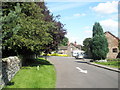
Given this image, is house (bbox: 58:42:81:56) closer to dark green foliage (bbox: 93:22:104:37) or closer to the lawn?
dark green foliage (bbox: 93:22:104:37)

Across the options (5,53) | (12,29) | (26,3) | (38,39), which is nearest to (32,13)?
(26,3)

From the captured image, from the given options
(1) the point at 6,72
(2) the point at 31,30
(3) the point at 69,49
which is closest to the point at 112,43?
(2) the point at 31,30

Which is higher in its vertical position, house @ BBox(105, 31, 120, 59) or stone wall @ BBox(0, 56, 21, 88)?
house @ BBox(105, 31, 120, 59)

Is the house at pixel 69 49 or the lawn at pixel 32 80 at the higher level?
the house at pixel 69 49

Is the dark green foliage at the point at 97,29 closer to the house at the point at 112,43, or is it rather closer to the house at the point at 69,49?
the house at the point at 112,43

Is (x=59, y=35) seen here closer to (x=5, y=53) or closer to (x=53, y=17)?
(x=53, y=17)

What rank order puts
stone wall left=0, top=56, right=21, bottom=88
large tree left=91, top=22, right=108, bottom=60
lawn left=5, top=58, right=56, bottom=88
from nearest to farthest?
stone wall left=0, top=56, right=21, bottom=88 < lawn left=5, top=58, right=56, bottom=88 < large tree left=91, top=22, right=108, bottom=60

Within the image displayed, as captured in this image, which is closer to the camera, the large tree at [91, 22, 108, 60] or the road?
the road

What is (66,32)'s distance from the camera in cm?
2073

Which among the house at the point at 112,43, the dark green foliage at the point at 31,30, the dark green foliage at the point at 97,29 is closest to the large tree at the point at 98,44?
the dark green foliage at the point at 97,29

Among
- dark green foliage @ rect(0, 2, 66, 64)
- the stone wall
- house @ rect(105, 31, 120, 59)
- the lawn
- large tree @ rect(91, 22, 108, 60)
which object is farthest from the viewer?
house @ rect(105, 31, 120, 59)

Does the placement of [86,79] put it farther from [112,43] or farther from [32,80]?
[112,43]

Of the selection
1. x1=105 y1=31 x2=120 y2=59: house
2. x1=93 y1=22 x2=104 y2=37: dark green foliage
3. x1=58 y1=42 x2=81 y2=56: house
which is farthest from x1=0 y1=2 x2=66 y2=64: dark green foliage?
x1=58 y1=42 x2=81 y2=56: house

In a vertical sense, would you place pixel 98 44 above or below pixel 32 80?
above
